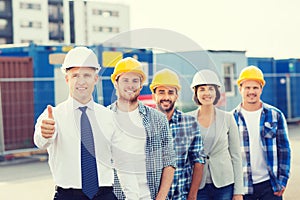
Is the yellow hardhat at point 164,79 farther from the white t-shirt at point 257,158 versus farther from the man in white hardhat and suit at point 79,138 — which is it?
the white t-shirt at point 257,158

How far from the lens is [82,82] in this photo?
296cm

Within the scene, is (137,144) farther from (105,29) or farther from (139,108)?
(105,29)

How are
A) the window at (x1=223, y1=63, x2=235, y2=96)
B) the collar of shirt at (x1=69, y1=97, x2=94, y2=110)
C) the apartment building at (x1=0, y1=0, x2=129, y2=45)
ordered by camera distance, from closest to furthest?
the collar of shirt at (x1=69, y1=97, x2=94, y2=110) → the window at (x1=223, y1=63, x2=235, y2=96) → the apartment building at (x1=0, y1=0, x2=129, y2=45)

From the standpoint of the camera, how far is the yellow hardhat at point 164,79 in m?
3.48

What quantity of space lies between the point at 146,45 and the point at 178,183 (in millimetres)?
1228

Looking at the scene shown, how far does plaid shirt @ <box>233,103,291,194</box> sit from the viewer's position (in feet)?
13.4

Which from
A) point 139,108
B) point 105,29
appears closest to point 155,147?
point 139,108

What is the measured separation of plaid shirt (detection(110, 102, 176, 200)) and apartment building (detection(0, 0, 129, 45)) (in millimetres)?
56758

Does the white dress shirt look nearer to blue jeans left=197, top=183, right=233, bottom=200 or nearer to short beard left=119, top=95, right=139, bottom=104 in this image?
short beard left=119, top=95, right=139, bottom=104

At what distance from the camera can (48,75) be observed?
12195 mm

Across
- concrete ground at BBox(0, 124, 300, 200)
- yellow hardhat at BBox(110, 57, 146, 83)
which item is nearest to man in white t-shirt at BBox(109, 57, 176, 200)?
yellow hardhat at BBox(110, 57, 146, 83)

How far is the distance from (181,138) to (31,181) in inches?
246

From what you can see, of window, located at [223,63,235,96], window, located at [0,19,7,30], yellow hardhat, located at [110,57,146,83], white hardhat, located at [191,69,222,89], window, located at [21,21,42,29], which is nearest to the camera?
yellow hardhat, located at [110,57,146,83]

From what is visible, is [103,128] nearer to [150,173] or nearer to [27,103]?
[150,173]
